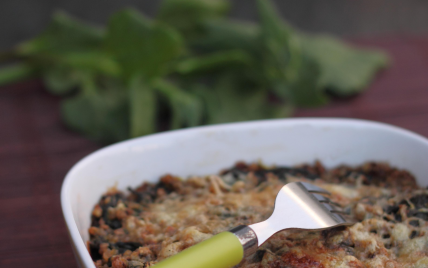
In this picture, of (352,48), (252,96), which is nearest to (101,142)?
(252,96)

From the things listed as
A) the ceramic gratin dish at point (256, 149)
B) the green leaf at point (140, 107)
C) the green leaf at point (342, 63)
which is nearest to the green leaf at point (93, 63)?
the green leaf at point (140, 107)

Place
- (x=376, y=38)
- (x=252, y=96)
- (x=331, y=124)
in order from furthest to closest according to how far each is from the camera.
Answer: (x=376, y=38), (x=252, y=96), (x=331, y=124)

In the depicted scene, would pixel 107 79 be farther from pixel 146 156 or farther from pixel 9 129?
pixel 146 156

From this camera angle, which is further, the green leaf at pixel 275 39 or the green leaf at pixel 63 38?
the green leaf at pixel 63 38

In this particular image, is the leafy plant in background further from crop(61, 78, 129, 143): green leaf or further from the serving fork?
the serving fork

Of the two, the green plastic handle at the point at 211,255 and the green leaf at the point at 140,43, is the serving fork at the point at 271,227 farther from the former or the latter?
the green leaf at the point at 140,43

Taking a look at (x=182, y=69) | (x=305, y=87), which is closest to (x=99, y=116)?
(x=182, y=69)

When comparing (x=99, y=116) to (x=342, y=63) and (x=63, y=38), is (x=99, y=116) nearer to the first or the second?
(x=63, y=38)

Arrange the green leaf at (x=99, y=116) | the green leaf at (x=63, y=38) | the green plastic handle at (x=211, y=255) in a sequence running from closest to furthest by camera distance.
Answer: the green plastic handle at (x=211, y=255) < the green leaf at (x=99, y=116) < the green leaf at (x=63, y=38)
